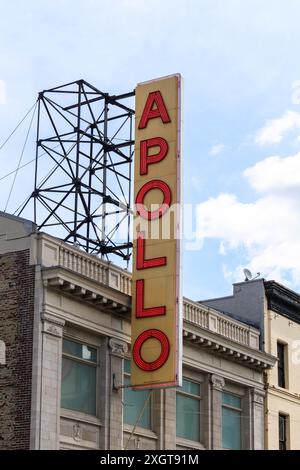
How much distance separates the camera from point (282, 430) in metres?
46.3

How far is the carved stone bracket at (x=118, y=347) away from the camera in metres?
37.1

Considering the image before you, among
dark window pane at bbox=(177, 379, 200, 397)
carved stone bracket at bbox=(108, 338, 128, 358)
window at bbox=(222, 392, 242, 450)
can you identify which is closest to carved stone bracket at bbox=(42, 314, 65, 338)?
carved stone bracket at bbox=(108, 338, 128, 358)

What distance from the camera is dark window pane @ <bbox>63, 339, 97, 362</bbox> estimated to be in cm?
3566

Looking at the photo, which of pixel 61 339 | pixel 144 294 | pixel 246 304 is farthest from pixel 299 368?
pixel 61 339

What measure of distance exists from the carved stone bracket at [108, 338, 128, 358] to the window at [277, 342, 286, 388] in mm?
11114

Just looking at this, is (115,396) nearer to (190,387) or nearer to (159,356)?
(159,356)

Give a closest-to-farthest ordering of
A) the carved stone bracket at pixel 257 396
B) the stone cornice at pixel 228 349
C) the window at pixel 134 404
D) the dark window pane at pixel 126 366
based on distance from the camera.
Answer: the window at pixel 134 404 → the dark window pane at pixel 126 366 → the stone cornice at pixel 228 349 → the carved stone bracket at pixel 257 396

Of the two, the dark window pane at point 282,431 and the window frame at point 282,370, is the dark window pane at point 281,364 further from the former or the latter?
the dark window pane at point 282,431

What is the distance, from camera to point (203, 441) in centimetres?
4147

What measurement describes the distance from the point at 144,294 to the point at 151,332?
134 centimetres

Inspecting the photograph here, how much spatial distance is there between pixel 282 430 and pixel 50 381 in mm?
15316

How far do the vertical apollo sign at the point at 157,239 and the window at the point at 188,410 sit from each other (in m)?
4.46

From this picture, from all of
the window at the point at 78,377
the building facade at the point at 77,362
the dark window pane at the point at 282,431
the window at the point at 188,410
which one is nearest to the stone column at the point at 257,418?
the dark window pane at the point at 282,431

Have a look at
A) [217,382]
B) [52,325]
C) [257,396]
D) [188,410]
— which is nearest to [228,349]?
[217,382]
